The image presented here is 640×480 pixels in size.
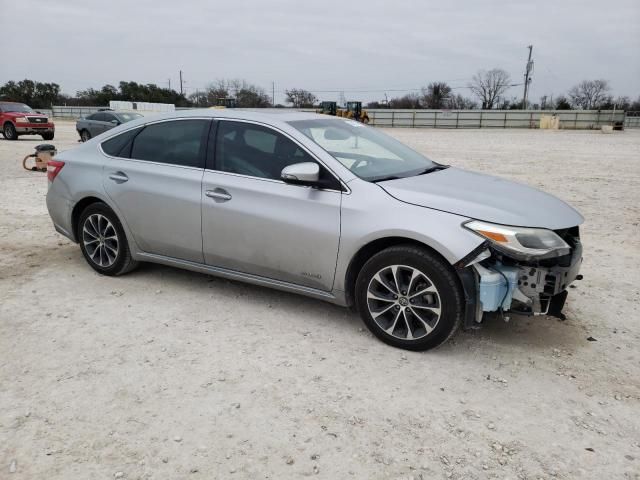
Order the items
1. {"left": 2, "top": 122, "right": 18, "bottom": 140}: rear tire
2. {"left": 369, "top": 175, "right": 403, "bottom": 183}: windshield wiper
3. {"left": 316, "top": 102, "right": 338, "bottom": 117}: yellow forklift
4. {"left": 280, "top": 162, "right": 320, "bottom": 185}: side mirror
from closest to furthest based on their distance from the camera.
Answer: {"left": 280, "top": 162, "right": 320, "bottom": 185}: side mirror < {"left": 369, "top": 175, "right": 403, "bottom": 183}: windshield wiper < {"left": 2, "top": 122, "right": 18, "bottom": 140}: rear tire < {"left": 316, "top": 102, "right": 338, "bottom": 117}: yellow forklift

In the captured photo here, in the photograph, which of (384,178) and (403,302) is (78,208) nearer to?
(384,178)

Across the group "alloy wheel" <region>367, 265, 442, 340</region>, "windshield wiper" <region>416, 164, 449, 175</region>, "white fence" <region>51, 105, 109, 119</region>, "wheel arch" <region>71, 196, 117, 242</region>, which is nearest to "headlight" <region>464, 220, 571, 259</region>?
"alloy wheel" <region>367, 265, 442, 340</region>

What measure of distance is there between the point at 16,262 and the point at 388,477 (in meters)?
4.86

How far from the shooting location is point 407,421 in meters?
2.93

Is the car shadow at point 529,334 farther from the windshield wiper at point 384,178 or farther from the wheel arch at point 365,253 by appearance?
the windshield wiper at point 384,178

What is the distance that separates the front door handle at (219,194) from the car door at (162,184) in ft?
0.43

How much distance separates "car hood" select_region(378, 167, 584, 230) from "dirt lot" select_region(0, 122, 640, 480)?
953mm

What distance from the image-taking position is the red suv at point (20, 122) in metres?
23.2

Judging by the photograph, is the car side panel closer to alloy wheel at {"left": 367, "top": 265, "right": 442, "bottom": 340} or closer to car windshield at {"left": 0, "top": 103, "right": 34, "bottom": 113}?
alloy wheel at {"left": 367, "top": 265, "right": 442, "bottom": 340}

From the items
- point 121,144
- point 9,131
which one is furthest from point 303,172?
point 9,131

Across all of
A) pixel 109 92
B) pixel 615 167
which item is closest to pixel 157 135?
pixel 615 167

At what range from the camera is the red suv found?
76.2 feet

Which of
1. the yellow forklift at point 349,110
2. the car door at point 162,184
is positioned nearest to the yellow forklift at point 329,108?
the yellow forklift at point 349,110

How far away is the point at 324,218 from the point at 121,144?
93.8 inches
